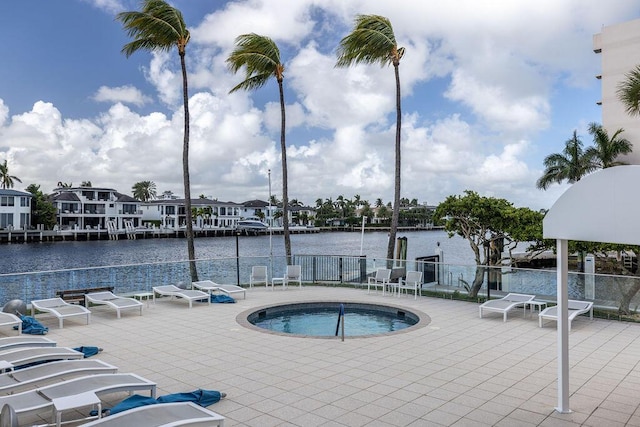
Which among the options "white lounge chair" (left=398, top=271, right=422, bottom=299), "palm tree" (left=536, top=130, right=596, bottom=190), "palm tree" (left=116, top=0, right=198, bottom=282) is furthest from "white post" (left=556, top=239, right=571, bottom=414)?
"palm tree" (left=536, top=130, right=596, bottom=190)

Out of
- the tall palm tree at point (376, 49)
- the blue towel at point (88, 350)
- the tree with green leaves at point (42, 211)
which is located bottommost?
the blue towel at point (88, 350)

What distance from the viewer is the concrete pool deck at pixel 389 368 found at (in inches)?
218

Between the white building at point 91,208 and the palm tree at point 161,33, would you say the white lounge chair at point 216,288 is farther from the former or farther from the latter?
the white building at point 91,208

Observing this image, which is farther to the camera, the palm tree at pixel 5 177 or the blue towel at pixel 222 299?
the palm tree at pixel 5 177

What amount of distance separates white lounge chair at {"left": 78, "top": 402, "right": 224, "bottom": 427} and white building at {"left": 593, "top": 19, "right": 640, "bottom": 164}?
46158 mm

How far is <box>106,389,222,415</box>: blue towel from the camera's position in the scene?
16.6 ft

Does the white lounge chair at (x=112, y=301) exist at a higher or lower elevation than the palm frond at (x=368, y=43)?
lower

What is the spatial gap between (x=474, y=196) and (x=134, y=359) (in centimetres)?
1342

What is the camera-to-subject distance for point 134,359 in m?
7.75

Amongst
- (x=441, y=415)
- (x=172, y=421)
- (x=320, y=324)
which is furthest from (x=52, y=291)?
(x=441, y=415)

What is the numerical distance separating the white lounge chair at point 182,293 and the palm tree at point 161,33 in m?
2.83

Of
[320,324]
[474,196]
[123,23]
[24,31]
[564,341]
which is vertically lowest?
[320,324]

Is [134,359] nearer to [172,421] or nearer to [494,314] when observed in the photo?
[172,421]

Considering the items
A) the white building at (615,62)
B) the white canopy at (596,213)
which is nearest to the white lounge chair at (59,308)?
the white canopy at (596,213)
